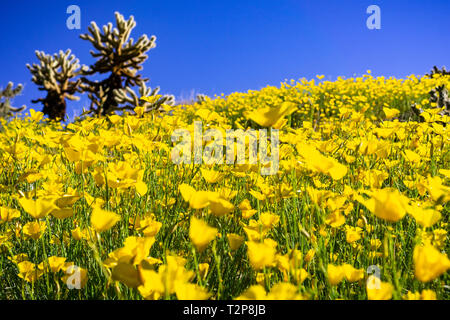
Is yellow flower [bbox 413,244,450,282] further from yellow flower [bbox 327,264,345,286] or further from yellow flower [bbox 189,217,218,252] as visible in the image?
yellow flower [bbox 189,217,218,252]

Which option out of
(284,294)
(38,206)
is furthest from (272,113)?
(38,206)

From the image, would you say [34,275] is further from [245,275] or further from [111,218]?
[245,275]

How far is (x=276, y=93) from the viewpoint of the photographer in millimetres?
9359

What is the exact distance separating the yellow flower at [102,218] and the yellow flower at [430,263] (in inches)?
26.3

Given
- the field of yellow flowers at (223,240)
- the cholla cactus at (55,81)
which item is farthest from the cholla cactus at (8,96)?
the field of yellow flowers at (223,240)

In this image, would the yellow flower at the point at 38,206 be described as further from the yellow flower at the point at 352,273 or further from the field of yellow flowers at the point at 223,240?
the yellow flower at the point at 352,273

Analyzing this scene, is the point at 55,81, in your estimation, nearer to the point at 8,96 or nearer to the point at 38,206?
the point at 8,96

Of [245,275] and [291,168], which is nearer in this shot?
[245,275]

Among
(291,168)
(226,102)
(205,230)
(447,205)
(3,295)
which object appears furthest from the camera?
(226,102)

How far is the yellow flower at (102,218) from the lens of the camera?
824 mm

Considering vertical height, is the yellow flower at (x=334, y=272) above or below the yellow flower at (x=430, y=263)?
below
